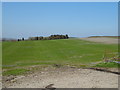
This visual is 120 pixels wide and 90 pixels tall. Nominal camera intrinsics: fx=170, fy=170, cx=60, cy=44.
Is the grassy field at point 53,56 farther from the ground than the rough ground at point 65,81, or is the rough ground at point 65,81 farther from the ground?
the grassy field at point 53,56

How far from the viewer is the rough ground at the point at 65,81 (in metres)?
9.02

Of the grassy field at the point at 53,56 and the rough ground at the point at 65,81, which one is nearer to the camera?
the rough ground at the point at 65,81

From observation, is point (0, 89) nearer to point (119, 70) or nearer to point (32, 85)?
point (32, 85)

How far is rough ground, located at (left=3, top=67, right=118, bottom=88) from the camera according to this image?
9.02m

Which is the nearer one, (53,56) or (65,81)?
(65,81)

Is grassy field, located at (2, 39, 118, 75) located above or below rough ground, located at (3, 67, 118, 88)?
above

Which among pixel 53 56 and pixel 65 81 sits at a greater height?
pixel 53 56

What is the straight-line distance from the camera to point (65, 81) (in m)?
9.74

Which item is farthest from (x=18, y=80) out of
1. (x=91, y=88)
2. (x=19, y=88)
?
(x=91, y=88)

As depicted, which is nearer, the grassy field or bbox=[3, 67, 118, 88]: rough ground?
bbox=[3, 67, 118, 88]: rough ground

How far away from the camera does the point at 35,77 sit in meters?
10.9

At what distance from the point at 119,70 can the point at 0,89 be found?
320 inches

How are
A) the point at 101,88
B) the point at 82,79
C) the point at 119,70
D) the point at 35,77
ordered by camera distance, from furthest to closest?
1. the point at 119,70
2. the point at 35,77
3. the point at 82,79
4. the point at 101,88

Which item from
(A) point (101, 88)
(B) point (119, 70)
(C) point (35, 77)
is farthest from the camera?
(B) point (119, 70)
